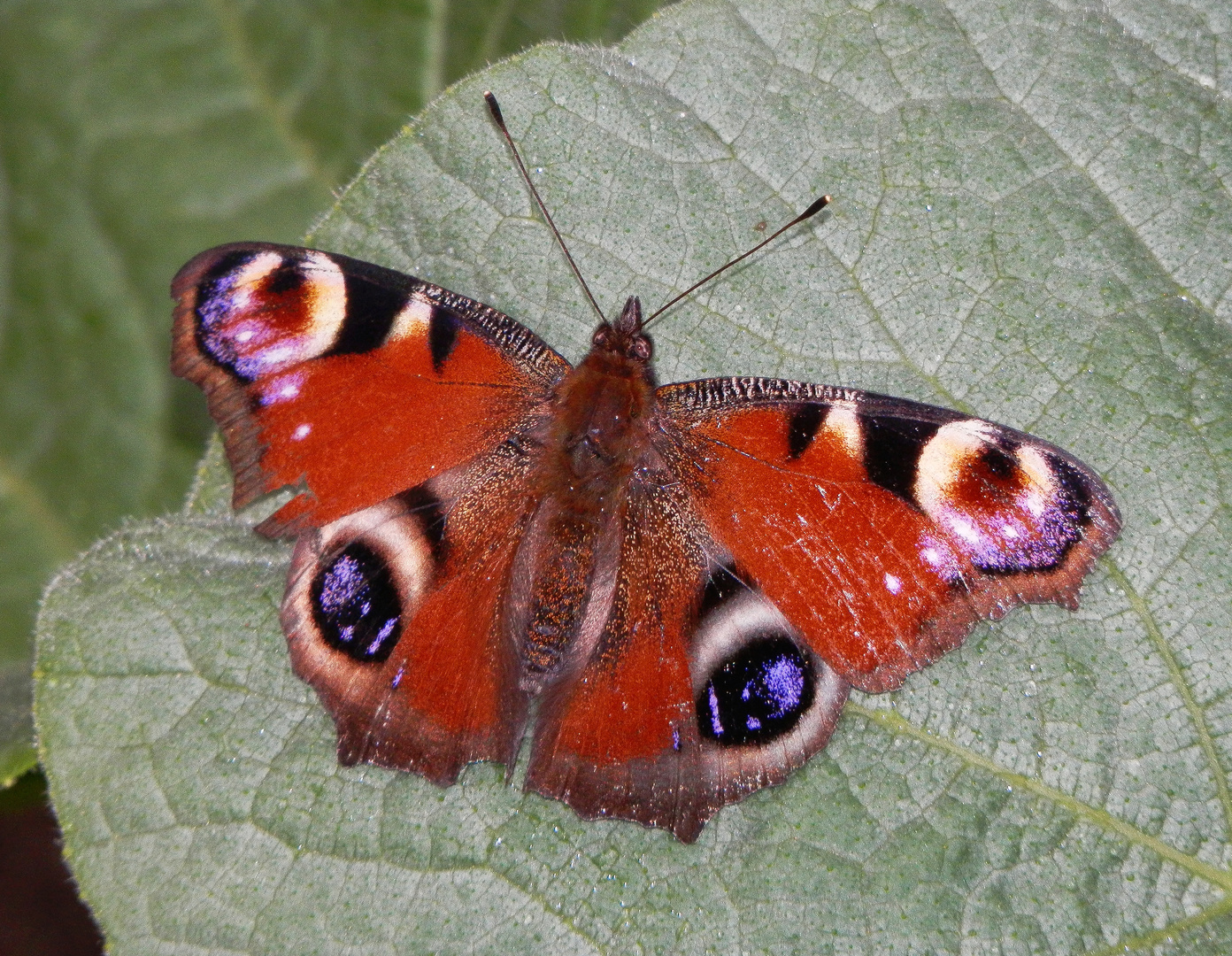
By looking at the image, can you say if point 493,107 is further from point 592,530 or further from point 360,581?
point 360,581

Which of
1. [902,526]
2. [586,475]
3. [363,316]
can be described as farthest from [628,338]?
[902,526]

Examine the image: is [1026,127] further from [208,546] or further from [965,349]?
[208,546]

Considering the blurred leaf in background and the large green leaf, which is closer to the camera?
the large green leaf

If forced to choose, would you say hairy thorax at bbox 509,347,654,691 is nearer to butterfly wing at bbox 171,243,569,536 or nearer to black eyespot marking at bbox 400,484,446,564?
black eyespot marking at bbox 400,484,446,564

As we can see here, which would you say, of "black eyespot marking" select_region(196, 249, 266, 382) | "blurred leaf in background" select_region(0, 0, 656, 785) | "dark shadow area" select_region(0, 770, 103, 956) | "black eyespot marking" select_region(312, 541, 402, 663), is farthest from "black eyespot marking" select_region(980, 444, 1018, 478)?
"dark shadow area" select_region(0, 770, 103, 956)

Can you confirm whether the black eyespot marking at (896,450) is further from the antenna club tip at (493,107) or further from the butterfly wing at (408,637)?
the antenna club tip at (493,107)

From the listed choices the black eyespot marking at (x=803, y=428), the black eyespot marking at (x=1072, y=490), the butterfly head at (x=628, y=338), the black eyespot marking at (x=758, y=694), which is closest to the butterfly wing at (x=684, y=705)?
the black eyespot marking at (x=758, y=694)

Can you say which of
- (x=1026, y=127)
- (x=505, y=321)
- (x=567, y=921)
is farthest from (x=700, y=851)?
(x=1026, y=127)

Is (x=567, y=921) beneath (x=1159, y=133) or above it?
beneath
